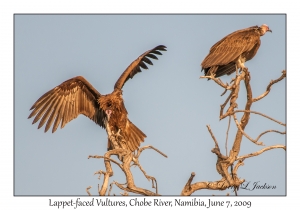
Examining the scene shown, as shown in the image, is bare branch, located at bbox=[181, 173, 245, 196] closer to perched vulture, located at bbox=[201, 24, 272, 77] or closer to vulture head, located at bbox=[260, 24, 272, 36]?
perched vulture, located at bbox=[201, 24, 272, 77]

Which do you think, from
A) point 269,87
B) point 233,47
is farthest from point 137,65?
point 269,87

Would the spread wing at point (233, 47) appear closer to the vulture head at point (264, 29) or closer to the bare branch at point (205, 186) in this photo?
the vulture head at point (264, 29)

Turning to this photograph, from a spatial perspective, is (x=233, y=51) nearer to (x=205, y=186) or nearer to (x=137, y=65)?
(x=137, y=65)

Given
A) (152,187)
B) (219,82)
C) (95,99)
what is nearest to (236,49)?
(219,82)

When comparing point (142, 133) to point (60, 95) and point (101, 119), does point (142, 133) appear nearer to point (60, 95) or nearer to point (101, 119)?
point (101, 119)

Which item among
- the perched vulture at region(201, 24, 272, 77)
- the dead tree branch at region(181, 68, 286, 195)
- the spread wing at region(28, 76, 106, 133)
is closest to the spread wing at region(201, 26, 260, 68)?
the perched vulture at region(201, 24, 272, 77)
